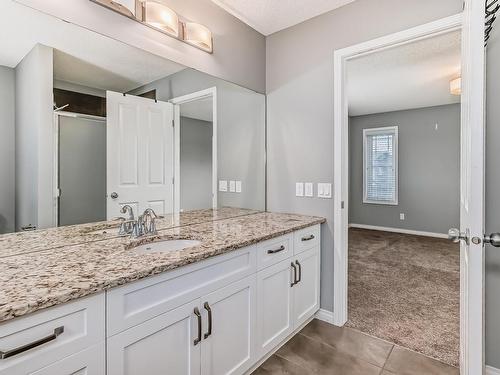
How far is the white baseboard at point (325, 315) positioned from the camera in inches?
91.2

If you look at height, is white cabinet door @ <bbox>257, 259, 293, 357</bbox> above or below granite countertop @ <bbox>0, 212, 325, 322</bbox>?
below

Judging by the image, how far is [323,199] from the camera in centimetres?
237

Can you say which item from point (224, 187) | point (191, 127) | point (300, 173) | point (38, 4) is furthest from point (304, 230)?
point (38, 4)

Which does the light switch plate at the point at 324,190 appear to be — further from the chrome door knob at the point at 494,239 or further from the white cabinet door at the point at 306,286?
the chrome door knob at the point at 494,239

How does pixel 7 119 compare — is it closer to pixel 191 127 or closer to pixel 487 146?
pixel 191 127

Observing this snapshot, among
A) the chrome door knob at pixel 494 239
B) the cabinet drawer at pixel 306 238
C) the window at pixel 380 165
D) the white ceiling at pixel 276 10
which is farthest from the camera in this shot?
the window at pixel 380 165

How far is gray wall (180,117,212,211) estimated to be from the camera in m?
2.07

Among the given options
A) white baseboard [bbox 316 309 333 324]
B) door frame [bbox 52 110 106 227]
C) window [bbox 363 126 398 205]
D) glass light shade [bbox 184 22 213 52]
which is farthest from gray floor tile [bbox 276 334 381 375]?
window [bbox 363 126 398 205]

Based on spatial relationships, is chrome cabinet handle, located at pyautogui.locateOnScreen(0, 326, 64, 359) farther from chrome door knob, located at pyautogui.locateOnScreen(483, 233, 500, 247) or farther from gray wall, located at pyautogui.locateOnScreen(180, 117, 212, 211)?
chrome door knob, located at pyautogui.locateOnScreen(483, 233, 500, 247)

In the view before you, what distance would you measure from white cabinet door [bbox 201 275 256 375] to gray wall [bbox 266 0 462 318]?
975 millimetres

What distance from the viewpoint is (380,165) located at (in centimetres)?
615

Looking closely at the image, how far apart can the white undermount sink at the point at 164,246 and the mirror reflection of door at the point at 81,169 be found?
298 mm

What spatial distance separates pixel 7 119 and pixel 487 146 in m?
2.48

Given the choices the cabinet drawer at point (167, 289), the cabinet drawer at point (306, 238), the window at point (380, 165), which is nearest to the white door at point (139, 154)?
the cabinet drawer at point (167, 289)
